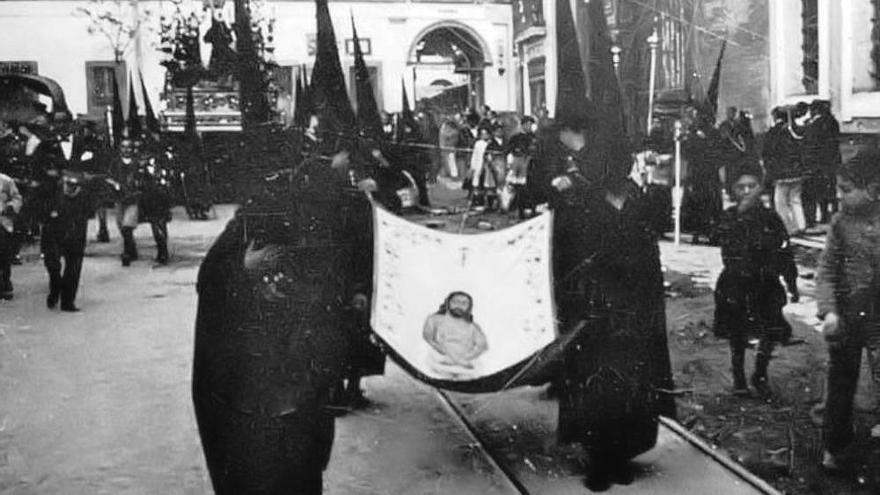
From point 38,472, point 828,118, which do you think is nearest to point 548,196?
point 828,118

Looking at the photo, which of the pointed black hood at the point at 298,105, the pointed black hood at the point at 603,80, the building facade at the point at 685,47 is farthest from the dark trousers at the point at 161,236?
the pointed black hood at the point at 603,80

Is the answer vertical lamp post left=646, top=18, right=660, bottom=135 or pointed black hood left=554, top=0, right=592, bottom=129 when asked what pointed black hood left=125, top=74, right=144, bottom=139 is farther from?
vertical lamp post left=646, top=18, right=660, bottom=135

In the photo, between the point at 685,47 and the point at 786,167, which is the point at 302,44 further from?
the point at 786,167

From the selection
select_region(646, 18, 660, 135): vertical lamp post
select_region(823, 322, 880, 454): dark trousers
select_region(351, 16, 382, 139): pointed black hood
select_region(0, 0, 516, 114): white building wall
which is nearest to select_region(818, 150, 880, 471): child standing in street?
select_region(823, 322, 880, 454): dark trousers

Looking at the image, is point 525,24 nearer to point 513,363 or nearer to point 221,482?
point 513,363

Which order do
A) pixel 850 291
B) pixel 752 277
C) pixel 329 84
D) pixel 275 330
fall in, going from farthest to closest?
pixel 752 277 → pixel 850 291 → pixel 329 84 → pixel 275 330

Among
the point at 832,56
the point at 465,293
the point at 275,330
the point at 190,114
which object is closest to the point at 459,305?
the point at 465,293
